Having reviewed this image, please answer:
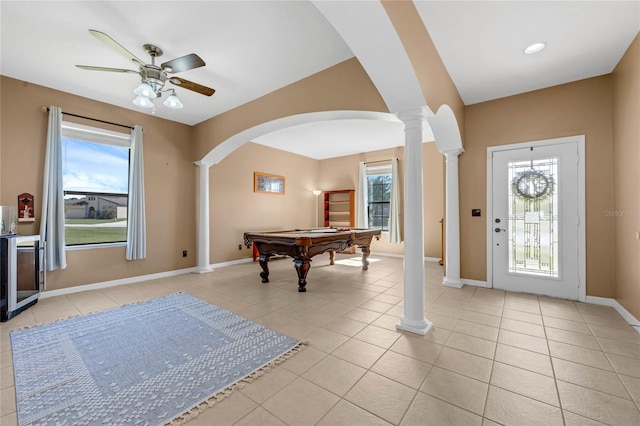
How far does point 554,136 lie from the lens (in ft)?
11.4

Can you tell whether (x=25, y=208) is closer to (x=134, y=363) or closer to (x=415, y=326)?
(x=134, y=363)

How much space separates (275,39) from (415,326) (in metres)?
3.22

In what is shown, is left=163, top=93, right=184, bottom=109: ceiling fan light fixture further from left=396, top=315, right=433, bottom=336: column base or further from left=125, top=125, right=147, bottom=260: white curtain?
left=396, top=315, right=433, bottom=336: column base

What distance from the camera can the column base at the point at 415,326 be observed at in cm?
250

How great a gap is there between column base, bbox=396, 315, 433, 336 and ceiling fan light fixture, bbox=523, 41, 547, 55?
118 inches

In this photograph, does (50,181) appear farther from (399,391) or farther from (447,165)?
(447,165)

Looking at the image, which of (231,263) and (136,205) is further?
(231,263)

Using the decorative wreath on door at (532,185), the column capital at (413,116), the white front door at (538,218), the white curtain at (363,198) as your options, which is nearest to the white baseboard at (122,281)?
the white curtain at (363,198)

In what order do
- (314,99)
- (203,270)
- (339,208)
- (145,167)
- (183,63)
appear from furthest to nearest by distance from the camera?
(339,208) < (203,270) < (145,167) < (314,99) < (183,63)

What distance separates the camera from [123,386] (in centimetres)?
175

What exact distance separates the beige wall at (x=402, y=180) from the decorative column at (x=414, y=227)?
3.48m

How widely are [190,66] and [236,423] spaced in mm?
2963

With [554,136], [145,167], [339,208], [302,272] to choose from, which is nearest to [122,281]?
[145,167]

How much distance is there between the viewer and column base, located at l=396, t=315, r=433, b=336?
2.50 metres
